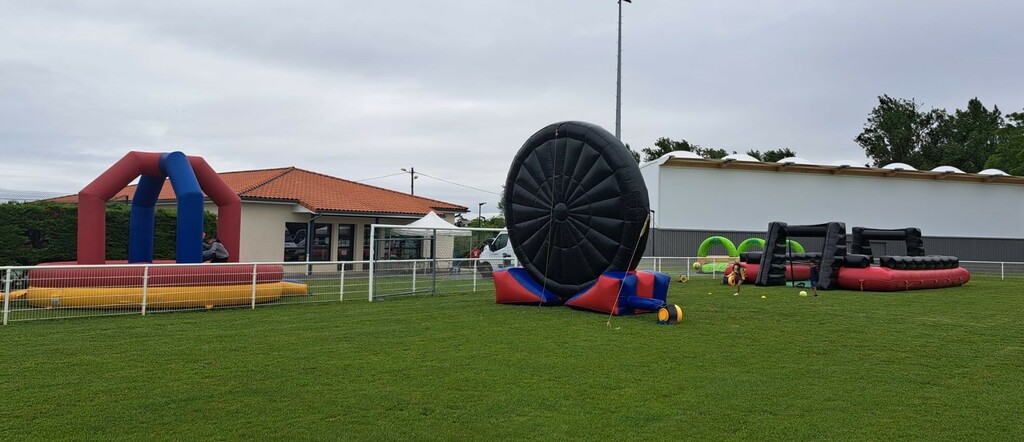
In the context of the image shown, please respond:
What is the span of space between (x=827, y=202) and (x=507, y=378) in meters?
31.0

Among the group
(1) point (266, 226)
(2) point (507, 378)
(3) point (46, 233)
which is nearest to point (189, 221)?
(2) point (507, 378)

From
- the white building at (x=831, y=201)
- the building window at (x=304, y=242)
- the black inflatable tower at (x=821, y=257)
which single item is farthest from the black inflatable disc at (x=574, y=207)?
the white building at (x=831, y=201)

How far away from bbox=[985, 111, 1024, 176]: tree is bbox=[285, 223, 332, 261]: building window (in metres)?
38.6

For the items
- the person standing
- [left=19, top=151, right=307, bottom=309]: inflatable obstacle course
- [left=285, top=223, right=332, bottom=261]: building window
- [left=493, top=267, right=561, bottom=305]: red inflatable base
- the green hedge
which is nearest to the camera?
[left=19, top=151, right=307, bottom=309]: inflatable obstacle course

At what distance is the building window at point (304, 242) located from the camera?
935 inches

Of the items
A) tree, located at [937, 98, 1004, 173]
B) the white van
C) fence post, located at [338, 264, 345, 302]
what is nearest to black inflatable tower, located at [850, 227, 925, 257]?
the white van

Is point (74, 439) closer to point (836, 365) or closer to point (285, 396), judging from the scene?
point (285, 396)

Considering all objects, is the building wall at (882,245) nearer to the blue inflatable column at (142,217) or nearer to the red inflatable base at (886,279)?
the red inflatable base at (886,279)

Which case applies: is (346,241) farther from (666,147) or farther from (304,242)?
(666,147)

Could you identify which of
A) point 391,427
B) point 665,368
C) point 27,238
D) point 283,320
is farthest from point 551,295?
point 27,238

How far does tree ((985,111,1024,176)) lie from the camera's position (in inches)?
1507

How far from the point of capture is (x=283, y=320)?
31.7 ft

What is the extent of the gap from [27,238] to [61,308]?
9.37m

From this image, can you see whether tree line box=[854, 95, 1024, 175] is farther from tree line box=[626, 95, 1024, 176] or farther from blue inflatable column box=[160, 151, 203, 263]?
blue inflatable column box=[160, 151, 203, 263]
